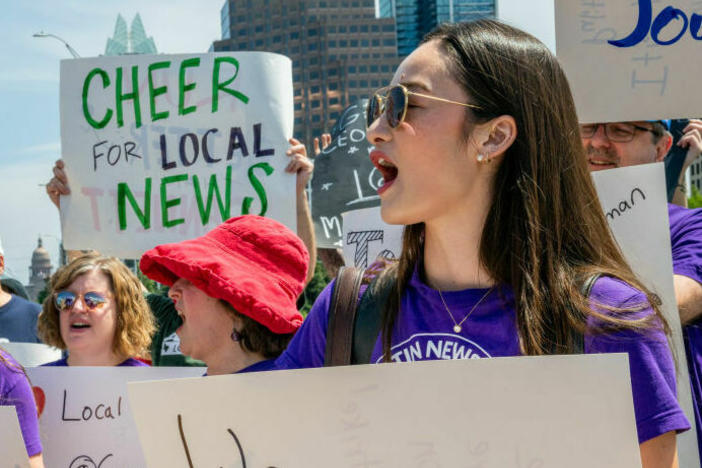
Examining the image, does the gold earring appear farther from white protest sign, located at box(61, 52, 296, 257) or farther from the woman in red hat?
white protest sign, located at box(61, 52, 296, 257)

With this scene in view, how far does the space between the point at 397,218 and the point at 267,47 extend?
370 ft

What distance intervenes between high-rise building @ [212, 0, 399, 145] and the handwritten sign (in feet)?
319

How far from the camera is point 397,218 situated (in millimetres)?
1601

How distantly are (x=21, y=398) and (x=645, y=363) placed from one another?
1750mm

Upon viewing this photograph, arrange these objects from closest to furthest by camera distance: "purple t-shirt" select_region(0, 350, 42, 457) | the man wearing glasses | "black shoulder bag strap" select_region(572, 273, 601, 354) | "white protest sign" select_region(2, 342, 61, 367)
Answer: "black shoulder bag strap" select_region(572, 273, 601, 354) < the man wearing glasses < "purple t-shirt" select_region(0, 350, 42, 457) < "white protest sign" select_region(2, 342, 61, 367)

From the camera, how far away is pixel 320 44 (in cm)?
11025

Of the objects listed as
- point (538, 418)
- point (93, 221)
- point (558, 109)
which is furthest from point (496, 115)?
point (93, 221)

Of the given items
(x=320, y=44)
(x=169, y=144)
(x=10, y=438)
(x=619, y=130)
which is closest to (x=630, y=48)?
(x=619, y=130)

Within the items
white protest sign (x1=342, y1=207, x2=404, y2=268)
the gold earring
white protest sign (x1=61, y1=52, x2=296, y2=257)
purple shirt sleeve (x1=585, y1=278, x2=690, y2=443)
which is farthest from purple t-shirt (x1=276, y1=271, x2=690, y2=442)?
white protest sign (x1=61, y1=52, x2=296, y2=257)

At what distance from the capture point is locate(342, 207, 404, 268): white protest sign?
135 inches

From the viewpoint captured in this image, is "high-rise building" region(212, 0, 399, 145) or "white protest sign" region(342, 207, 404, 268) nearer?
"white protest sign" region(342, 207, 404, 268)

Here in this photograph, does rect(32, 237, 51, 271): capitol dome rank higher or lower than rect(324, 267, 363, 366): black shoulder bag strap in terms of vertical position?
lower

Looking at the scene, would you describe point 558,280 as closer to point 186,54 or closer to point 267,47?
point 186,54

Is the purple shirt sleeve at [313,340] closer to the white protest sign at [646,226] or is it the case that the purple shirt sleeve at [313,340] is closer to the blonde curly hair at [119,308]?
the white protest sign at [646,226]
